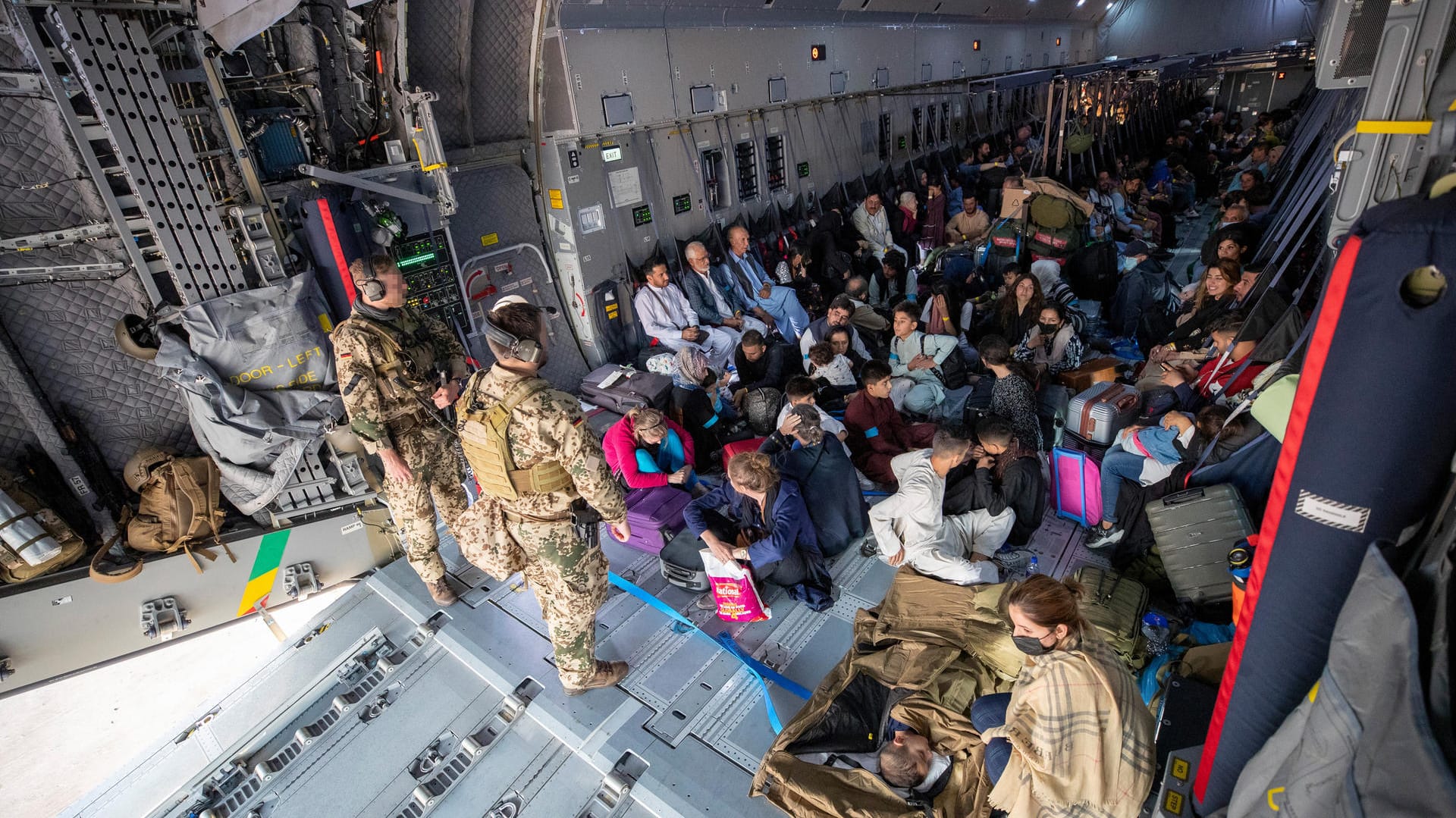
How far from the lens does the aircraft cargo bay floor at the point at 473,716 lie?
3186mm

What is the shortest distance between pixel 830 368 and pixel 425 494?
3239mm

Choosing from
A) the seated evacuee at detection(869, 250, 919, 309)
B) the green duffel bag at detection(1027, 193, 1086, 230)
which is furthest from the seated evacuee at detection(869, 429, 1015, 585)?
the green duffel bag at detection(1027, 193, 1086, 230)

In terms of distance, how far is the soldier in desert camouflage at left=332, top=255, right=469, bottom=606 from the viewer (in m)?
3.60

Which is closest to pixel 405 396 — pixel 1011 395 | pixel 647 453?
pixel 647 453

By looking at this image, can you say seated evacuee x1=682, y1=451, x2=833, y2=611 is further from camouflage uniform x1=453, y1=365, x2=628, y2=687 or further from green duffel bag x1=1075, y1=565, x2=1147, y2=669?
green duffel bag x1=1075, y1=565, x2=1147, y2=669

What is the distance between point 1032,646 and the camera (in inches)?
91.7

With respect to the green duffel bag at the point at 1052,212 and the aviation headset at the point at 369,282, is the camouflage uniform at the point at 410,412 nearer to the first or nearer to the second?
the aviation headset at the point at 369,282

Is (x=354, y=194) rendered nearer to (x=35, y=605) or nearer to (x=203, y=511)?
(x=203, y=511)

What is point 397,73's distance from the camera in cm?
498

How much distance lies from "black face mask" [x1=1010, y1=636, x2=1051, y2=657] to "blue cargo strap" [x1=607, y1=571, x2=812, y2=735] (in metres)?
1.32

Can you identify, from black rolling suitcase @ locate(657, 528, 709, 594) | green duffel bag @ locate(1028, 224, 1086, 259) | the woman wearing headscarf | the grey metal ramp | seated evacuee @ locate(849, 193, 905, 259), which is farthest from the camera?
seated evacuee @ locate(849, 193, 905, 259)

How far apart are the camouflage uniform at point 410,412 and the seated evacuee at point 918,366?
3.23 m

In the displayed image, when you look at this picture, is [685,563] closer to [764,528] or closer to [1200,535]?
[764,528]

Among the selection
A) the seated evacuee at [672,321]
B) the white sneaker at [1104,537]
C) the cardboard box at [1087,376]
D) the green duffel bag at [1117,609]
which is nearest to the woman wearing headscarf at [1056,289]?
the cardboard box at [1087,376]
